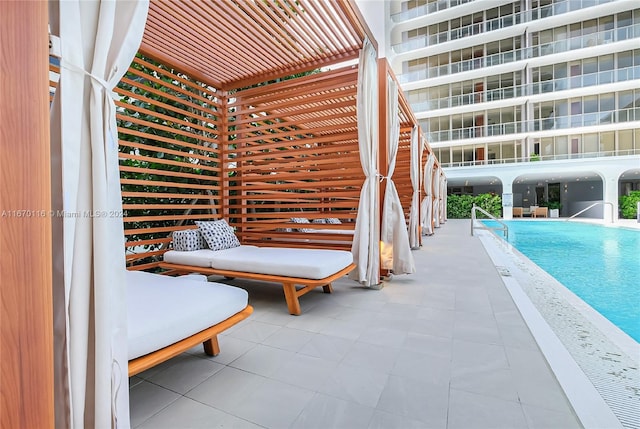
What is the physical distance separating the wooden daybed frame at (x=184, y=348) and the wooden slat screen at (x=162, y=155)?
212cm

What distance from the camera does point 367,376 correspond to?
176 cm

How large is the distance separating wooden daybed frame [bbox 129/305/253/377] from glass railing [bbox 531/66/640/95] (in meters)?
21.3

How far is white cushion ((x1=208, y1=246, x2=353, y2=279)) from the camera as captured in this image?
282cm

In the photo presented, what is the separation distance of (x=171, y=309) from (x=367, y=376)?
3.75 feet

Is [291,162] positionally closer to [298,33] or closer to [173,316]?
[298,33]

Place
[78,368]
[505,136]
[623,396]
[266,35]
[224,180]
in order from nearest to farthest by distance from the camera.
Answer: [78,368] → [623,396] → [266,35] → [224,180] → [505,136]

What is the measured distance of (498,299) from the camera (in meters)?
3.16

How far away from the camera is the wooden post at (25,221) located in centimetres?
83

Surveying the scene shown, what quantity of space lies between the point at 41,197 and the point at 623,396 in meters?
2.62

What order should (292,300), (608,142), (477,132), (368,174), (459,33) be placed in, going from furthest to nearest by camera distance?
(459,33), (477,132), (608,142), (368,174), (292,300)

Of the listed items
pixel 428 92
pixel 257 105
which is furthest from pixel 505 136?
pixel 257 105

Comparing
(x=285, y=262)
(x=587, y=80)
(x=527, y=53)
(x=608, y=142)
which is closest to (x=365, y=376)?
(x=285, y=262)

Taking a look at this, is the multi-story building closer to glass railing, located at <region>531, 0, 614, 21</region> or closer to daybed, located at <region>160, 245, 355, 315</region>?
glass railing, located at <region>531, 0, 614, 21</region>

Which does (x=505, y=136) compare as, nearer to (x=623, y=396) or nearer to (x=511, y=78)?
(x=511, y=78)
